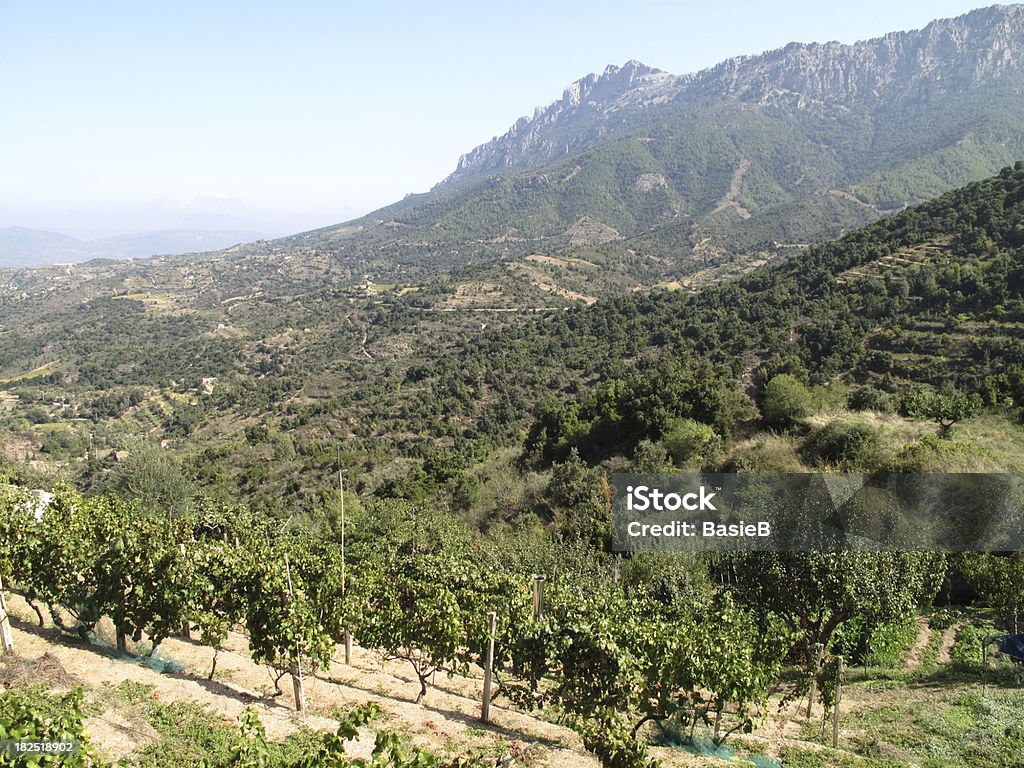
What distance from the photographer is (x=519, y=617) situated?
10984 millimetres

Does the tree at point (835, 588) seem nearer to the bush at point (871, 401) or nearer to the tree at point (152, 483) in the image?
the bush at point (871, 401)

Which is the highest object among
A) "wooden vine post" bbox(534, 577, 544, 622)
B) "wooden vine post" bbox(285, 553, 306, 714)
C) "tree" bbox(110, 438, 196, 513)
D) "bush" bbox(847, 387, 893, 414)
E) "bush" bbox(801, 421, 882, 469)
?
"bush" bbox(847, 387, 893, 414)

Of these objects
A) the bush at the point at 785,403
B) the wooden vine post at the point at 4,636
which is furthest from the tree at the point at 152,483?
the bush at the point at 785,403

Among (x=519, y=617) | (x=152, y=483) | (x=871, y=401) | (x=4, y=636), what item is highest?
(x=871, y=401)

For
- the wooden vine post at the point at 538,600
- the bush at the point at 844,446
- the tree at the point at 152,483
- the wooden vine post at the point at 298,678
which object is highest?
the bush at the point at 844,446

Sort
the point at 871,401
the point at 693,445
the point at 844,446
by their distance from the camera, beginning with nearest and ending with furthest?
the point at 844,446 < the point at 693,445 < the point at 871,401

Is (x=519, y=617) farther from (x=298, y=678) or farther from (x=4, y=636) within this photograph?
(x=4, y=636)

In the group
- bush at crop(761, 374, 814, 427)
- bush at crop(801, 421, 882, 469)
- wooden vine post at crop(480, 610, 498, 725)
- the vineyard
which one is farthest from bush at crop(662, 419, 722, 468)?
wooden vine post at crop(480, 610, 498, 725)

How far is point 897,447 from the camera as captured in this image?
72.4 feet

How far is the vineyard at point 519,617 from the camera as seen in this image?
985 cm

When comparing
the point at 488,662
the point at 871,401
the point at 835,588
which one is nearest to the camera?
the point at 488,662

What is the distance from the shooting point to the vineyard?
985 cm

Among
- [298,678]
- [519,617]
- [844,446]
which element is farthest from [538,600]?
[844,446]

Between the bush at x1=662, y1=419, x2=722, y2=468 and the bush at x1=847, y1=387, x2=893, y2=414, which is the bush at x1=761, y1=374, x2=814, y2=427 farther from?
the bush at x1=847, y1=387, x2=893, y2=414
